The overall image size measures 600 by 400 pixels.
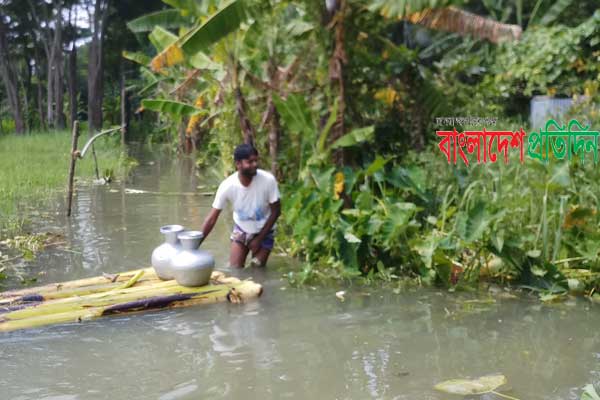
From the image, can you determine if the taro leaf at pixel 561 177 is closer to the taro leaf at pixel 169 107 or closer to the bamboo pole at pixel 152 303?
the bamboo pole at pixel 152 303

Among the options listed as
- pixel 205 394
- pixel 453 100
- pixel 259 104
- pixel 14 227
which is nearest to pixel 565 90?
pixel 453 100

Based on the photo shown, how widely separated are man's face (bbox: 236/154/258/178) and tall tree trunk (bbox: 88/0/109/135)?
17.6m

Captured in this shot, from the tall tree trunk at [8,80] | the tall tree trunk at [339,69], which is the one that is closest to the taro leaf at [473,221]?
the tall tree trunk at [339,69]

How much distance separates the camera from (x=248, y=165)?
5.78m

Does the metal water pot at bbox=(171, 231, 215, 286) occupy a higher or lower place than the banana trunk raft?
higher

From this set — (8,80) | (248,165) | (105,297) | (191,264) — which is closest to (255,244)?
(248,165)

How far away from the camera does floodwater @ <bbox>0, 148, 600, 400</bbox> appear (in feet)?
11.8

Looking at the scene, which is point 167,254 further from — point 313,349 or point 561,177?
point 561,177

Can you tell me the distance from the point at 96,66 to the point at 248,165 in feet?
63.0

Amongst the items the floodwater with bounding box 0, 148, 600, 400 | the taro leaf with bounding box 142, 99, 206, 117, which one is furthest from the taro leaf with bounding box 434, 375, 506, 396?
the taro leaf with bounding box 142, 99, 206, 117

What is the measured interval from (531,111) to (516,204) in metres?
6.13

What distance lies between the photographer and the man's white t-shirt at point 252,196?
595 cm

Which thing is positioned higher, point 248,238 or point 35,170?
point 35,170

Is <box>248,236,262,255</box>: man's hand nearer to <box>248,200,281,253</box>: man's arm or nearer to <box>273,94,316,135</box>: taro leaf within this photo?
<box>248,200,281,253</box>: man's arm
